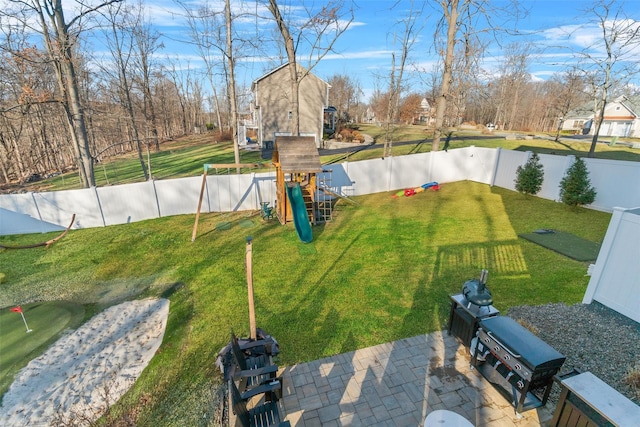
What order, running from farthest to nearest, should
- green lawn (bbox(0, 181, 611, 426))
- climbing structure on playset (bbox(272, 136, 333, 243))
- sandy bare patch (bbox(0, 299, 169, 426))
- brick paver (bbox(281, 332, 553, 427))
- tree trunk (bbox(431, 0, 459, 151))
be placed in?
tree trunk (bbox(431, 0, 459, 151))
climbing structure on playset (bbox(272, 136, 333, 243))
green lawn (bbox(0, 181, 611, 426))
sandy bare patch (bbox(0, 299, 169, 426))
brick paver (bbox(281, 332, 553, 427))

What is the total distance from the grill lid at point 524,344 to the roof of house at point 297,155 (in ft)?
25.6

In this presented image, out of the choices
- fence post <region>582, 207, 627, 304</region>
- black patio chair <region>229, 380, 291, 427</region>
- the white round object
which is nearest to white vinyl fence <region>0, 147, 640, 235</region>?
fence post <region>582, 207, 627, 304</region>

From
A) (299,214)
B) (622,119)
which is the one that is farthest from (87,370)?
(622,119)

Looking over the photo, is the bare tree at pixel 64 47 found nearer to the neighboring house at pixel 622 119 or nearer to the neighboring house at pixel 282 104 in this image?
the neighboring house at pixel 282 104

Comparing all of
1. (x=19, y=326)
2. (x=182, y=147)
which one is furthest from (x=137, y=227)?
(x=182, y=147)

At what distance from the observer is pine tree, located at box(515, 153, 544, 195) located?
12.6 m

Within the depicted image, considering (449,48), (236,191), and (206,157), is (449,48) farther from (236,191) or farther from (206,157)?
(206,157)

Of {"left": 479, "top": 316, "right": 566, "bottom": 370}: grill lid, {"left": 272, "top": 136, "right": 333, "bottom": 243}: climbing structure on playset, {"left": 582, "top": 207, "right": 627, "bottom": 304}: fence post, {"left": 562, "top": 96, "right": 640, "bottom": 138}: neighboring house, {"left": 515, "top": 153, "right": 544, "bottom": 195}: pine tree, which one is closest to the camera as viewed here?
{"left": 479, "top": 316, "right": 566, "bottom": 370}: grill lid

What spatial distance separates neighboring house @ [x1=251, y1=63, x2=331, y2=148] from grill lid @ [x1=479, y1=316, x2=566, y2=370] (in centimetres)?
2439

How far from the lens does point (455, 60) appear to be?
1619 centimetres

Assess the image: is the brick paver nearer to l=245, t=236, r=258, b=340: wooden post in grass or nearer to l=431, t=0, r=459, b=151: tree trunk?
l=245, t=236, r=258, b=340: wooden post in grass

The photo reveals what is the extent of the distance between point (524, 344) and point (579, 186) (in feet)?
34.0

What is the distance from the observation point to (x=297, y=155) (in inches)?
436

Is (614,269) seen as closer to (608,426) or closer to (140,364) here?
(608,426)
